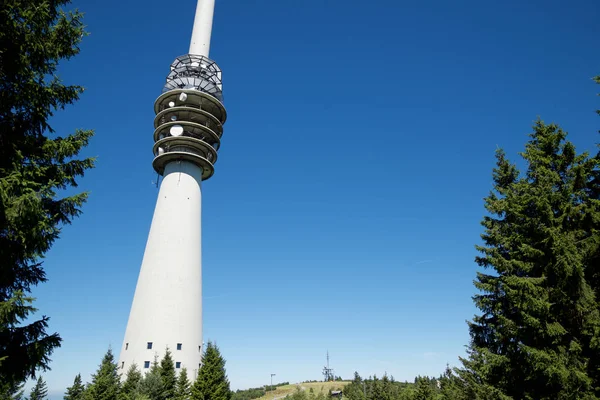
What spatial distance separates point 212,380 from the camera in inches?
1071

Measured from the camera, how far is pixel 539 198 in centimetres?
1585

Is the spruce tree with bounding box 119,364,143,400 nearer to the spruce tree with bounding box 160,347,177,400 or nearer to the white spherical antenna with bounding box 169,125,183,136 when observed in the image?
the spruce tree with bounding box 160,347,177,400

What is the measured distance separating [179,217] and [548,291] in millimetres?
28839

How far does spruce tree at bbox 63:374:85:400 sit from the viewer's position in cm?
2928

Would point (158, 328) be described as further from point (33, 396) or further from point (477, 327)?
point (477, 327)

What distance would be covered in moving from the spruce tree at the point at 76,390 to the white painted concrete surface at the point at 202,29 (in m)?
34.1

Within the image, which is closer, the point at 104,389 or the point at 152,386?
the point at 104,389

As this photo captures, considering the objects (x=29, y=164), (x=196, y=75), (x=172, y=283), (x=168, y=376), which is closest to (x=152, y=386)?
(x=168, y=376)

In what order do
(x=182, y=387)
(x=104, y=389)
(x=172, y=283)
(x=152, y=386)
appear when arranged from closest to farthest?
(x=104, y=389) < (x=152, y=386) < (x=182, y=387) < (x=172, y=283)

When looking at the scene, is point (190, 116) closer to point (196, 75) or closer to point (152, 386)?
point (196, 75)

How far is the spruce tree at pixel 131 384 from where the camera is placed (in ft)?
82.7

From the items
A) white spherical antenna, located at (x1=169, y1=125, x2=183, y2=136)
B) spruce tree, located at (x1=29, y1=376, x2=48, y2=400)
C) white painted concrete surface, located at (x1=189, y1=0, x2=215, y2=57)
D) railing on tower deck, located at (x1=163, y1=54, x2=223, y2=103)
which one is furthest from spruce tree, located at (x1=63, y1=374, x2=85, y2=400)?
white painted concrete surface, located at (x1=189, y1=0, x2=215, y2=57)

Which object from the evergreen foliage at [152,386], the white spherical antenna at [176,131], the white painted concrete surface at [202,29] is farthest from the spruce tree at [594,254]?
the white painted concrete surface at [202,29]

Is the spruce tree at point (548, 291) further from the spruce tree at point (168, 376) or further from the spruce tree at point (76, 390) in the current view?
the spruce tree at point (76, 390)
